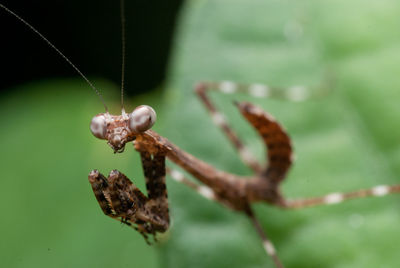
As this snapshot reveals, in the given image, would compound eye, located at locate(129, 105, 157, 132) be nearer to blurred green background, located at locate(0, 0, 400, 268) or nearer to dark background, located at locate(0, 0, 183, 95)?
blurred green background, located at locate(0, 0, 400, 268)

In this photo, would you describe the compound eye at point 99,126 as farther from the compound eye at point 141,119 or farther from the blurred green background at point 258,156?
the blurred green background at point 258,156

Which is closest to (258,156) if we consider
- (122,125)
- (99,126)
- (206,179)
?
(206,179)

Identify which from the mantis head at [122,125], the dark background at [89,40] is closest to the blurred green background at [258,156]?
the mantis head at [122,125]

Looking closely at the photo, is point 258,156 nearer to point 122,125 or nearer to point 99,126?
A: point 122,125

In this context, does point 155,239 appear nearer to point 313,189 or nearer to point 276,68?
point 313,189

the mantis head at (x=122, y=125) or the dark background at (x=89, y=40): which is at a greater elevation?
the dark background at (x=89, y=40)

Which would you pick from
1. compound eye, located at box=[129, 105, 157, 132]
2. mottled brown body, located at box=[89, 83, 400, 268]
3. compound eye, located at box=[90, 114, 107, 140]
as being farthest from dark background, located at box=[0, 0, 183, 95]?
compound eye, located at box=[129, 105, 157, 132]

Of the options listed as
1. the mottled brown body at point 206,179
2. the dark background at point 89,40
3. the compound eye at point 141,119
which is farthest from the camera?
the dark background at point 89,40
